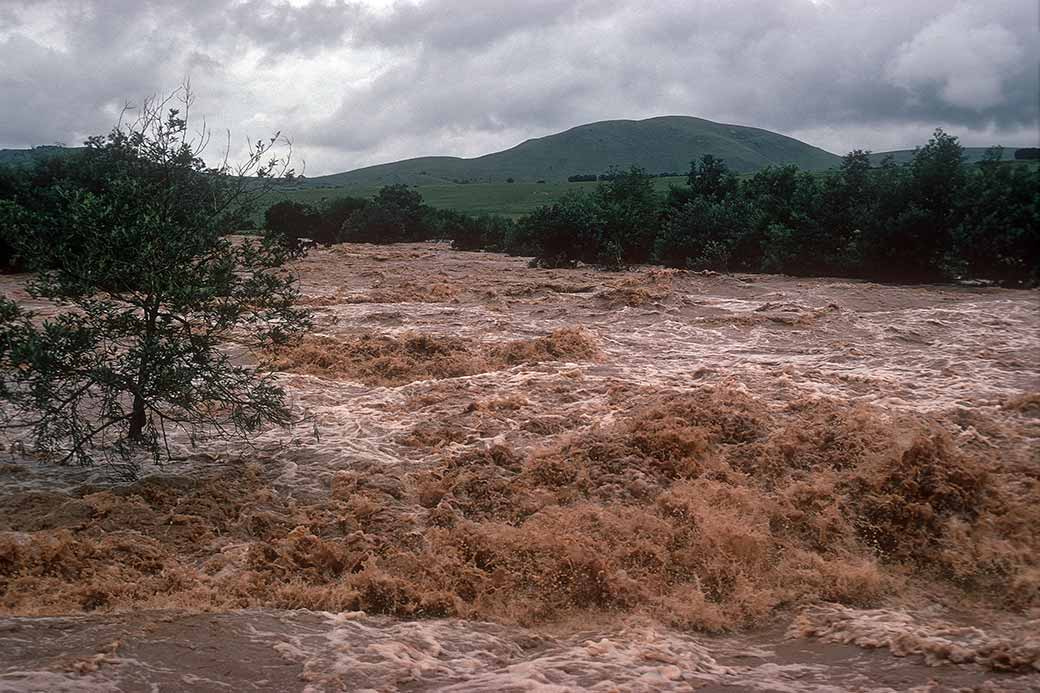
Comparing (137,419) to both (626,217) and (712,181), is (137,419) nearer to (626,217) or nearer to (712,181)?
(626,217)

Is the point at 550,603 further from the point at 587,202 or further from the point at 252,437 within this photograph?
the point at 587,202

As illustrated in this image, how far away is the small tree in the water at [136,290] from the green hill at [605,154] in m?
95.6

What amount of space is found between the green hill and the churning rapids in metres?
94.1

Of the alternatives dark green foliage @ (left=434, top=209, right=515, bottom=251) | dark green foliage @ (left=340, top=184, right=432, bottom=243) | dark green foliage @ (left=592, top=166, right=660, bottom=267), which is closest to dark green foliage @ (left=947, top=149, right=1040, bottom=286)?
dark green foliage @ (left=592, top=166, right=660, bottom=267)

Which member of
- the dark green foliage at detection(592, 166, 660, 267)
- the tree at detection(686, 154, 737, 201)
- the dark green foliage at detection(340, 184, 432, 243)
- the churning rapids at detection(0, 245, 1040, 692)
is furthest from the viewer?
the dark green foliage at detection(340, 184, 432, 243)

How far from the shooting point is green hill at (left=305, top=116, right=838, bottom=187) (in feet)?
360

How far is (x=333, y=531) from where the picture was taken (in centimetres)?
646

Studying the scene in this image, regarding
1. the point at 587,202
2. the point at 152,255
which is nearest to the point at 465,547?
the point at 152,255

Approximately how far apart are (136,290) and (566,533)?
414 cm

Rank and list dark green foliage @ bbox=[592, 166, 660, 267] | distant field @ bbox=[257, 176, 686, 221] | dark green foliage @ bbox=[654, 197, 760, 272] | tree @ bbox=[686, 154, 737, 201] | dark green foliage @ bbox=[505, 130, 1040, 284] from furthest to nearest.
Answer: distant field @ bbox=[257, 176, 686, 221] → tree @ bbox=[686, 154, 737, 201] → dark green foliage @ bbox=[592, 166, 660, 267] → dark green foliage @ bbox=[654, 197, 760, 272] → dark green foliage @ bbox=[505, 130, 1040, 284]

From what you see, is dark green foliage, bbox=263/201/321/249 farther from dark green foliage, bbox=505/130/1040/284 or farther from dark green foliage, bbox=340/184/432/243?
dark green foliage, bbox=505/130/1040/284

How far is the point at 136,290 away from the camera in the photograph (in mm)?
6832

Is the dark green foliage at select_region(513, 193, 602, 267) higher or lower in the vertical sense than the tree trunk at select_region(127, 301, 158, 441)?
higher

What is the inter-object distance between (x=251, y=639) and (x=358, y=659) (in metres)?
0.63
